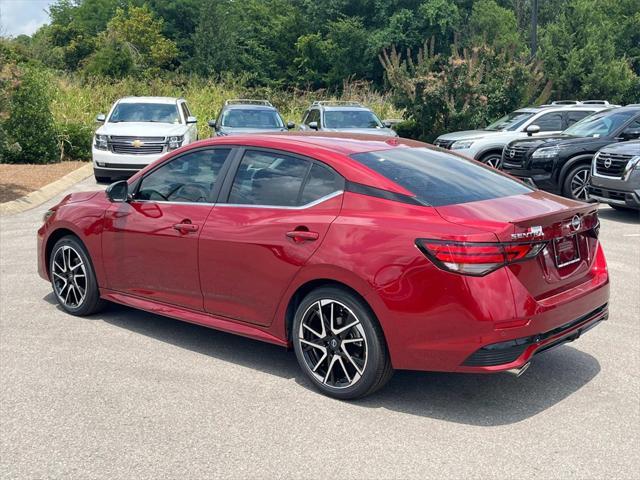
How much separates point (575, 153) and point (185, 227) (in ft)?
33.1

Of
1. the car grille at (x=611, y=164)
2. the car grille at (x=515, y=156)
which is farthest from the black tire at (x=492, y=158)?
the car grille at (x=611, y=164)

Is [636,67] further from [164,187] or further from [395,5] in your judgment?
[164,187]

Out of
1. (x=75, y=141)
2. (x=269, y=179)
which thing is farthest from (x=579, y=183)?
(x=75, y=141)

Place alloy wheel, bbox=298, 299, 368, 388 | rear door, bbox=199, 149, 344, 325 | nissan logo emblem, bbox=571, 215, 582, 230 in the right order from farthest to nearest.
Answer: rear door, bbox=199, 149, 344, 325 < nissan logo emblem, bbox=571, 215, 582, 230 < alloy wheel, bbox=298, 299, 368, 388

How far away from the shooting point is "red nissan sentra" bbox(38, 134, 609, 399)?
4.32m

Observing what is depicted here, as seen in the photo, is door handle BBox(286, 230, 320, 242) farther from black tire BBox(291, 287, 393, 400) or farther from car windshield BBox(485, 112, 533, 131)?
car windshield BBox(485, 112, 533, 131)

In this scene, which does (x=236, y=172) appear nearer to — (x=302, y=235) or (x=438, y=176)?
(x=302, y=235)

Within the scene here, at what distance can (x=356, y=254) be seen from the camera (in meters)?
4.57

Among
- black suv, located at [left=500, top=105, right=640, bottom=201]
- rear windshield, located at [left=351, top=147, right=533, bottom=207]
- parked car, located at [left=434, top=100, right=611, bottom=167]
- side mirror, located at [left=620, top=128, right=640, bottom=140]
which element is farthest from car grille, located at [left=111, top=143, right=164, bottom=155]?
rear windshield, located at [left=351, top=147, right=533, bottom=207]

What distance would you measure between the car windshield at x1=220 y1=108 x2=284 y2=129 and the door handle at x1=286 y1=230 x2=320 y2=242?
1425cm

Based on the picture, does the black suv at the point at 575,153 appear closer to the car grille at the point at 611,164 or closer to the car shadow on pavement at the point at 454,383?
the car grille at the point at 611,164

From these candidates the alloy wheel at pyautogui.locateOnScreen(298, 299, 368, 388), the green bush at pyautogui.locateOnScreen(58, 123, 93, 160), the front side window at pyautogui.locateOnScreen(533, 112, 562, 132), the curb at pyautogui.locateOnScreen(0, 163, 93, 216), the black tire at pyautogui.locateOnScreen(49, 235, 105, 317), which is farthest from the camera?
the green bush at pyautogui.locateOnScreen(58, 123, 93, 160)

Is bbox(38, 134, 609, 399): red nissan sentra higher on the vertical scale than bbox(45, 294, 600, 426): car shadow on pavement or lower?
higher

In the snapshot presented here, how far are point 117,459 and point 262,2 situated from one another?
3092 inches
